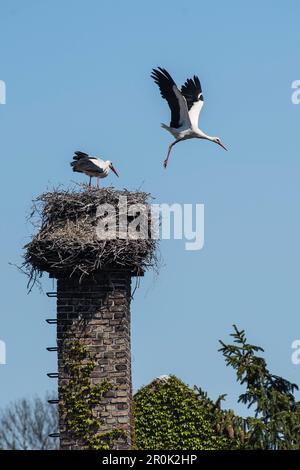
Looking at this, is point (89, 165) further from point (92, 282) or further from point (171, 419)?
point (171, 419)

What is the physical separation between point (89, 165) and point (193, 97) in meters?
2.33

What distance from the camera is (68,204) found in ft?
73.7

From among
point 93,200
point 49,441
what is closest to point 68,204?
point 93,200

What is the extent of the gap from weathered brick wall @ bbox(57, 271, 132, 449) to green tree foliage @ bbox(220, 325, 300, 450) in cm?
389

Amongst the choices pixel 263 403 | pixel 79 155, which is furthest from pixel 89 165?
pixel 263 403

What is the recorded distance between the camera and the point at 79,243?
22.1 m

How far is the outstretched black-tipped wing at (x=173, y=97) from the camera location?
24391 millimetres

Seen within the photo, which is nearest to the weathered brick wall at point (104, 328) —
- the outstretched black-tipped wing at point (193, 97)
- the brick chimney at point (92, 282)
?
the brick chimney at point (92, 282)

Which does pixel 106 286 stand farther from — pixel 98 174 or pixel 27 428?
Answer: pixel 27 428

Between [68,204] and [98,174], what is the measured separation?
1.99 metres

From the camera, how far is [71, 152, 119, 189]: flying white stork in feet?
79.3

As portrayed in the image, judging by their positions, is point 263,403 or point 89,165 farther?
point 89,165

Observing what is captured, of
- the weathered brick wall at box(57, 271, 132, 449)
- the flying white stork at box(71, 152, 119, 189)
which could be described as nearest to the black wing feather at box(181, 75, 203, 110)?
the flying white stork at box(71, 152, 119, 189)

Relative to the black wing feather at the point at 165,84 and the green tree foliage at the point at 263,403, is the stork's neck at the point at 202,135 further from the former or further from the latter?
the green tree foliage at the point at 263,403
